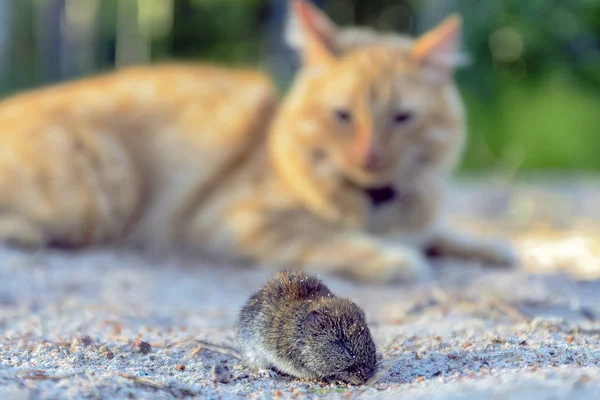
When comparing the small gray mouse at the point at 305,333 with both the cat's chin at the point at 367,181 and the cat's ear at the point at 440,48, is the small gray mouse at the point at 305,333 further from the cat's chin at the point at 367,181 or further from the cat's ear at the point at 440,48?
the cat's ear at the point at 440,48

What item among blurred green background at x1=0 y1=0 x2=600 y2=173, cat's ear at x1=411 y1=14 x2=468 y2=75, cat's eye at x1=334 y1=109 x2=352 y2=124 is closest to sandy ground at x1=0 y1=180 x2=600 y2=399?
cat's eye at x1=334 y1=109 x2=352 y2=124

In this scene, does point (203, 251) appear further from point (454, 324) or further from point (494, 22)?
point (494, 22)

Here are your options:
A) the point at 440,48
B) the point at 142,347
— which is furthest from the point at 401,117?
the point at 142,347

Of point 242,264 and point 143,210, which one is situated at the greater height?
point 143,210

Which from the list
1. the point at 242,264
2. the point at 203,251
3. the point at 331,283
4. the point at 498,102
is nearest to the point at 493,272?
the point at 331,283

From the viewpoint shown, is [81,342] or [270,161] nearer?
[81,342]

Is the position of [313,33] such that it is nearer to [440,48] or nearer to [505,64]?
[440,48]
